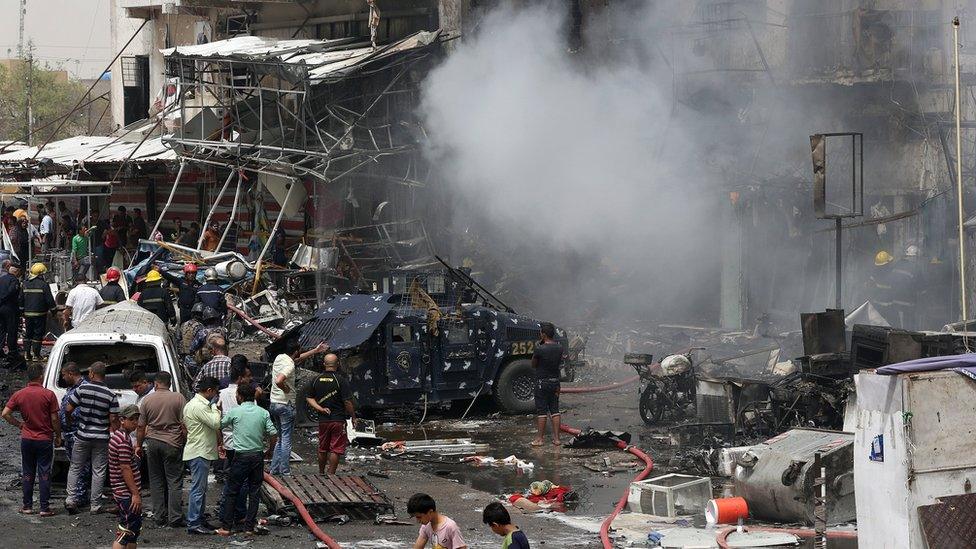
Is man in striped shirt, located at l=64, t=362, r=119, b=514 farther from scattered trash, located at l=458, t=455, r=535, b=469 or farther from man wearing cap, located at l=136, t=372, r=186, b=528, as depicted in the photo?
scattered trash, located at l=458, t=455, r=535, b=469

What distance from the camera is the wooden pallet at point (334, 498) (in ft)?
36.8

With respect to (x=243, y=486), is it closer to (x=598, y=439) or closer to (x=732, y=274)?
(x=598, y=439)

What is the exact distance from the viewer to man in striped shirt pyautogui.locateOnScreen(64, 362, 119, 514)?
10.9m

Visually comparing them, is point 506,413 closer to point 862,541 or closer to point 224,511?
point 224,511

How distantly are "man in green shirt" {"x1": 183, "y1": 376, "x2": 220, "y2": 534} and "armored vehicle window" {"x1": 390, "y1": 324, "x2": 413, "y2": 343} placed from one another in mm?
5408

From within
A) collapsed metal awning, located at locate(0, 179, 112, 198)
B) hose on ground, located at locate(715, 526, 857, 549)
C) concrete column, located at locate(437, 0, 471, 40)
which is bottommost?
hose on ground, located at locate(715, 526, 857, 549)

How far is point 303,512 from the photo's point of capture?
428 inches

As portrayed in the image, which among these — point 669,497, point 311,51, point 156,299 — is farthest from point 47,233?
point 669,497

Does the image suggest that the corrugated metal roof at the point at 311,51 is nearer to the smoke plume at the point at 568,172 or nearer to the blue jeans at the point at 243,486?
the smoke plume at the point at 568,172

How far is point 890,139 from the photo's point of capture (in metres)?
23.7

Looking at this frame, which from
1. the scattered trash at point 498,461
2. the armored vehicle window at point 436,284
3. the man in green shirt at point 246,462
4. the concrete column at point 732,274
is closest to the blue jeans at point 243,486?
the man in green shirt at point 246,462

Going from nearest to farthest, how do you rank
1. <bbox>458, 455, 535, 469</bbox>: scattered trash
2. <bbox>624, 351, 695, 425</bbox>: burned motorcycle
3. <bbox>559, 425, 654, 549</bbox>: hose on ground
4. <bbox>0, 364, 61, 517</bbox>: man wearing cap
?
<bbox>559, 425, 654, 549</bbox>: hose on ground
<bbox>0, 364, 61, 517</bbox>: man wearing cap
<bbox>458, 455, 535, 469</bbox>: scattered trash
<bbox>624, 351, 695, 425</bbox>: burned motorcycle

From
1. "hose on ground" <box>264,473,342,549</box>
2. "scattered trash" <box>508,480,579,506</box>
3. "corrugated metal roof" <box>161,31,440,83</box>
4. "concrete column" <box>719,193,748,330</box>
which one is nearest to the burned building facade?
"concrete column" <box>719,193,748,330</box>

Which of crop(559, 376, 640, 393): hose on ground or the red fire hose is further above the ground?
the red fire hose
